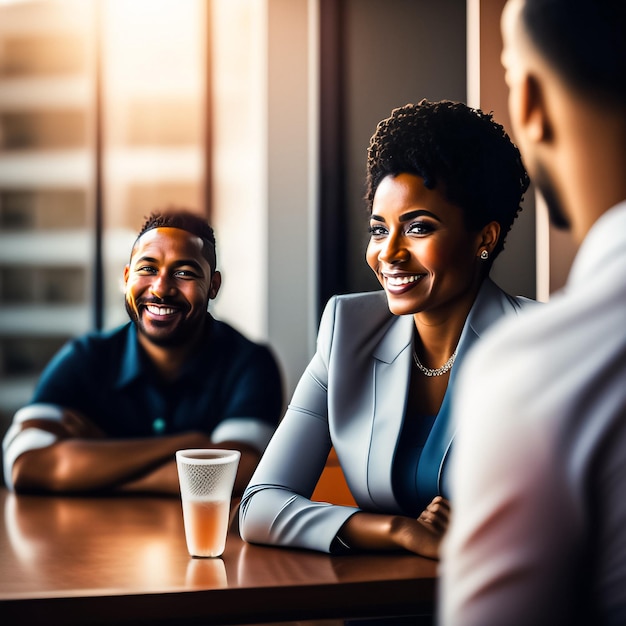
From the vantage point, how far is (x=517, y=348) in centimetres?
A: 45

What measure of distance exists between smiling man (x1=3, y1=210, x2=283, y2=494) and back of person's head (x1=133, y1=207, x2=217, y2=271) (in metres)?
0.24

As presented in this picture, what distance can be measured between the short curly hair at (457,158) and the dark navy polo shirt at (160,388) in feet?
2.09

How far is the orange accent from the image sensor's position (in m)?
1.58

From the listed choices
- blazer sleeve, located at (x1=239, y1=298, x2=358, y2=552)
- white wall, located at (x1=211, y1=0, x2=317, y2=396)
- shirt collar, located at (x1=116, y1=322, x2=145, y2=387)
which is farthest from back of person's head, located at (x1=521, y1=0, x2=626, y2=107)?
white wall, located at (x1=211, y1=0, x2=317, y2=396)

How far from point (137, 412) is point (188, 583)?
97 centimetres

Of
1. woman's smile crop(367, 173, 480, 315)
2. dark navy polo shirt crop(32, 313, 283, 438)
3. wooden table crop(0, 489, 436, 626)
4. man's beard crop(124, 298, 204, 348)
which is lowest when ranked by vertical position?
wooden table crop(0, 489, 436, 626)

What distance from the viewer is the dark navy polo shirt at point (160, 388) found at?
1798mm

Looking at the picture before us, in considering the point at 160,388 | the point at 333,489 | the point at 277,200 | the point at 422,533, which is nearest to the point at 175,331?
the point at 422,533

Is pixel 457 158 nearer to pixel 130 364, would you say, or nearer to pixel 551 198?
pixel 551 198

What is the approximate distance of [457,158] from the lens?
1.25 m

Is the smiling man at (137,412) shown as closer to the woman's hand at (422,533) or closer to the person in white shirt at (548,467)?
the woman's hand at (422,533)

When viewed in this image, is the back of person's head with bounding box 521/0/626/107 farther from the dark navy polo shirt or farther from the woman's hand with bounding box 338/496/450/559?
the dark navy polo shirt

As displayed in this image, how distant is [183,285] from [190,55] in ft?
7.55

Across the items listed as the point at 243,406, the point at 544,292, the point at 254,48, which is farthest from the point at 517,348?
the point at 254,48
